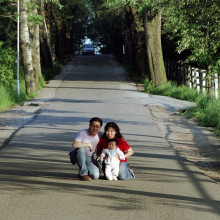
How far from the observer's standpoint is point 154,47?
34.8 meters

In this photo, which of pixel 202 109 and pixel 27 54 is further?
pixel 27 54

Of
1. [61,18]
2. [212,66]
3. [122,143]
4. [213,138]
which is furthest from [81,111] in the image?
[61,18]

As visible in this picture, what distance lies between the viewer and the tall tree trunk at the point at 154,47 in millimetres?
34531

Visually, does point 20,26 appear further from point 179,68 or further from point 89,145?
point 89,145

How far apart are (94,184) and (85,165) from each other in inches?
14.5

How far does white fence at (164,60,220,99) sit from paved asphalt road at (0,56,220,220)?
31.9 feet

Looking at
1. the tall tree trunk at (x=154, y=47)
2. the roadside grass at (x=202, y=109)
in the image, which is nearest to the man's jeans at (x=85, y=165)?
the roadside grass at (x=202, y=109)

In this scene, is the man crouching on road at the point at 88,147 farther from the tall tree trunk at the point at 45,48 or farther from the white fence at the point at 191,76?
the tall tree trunk at the point at 45,48

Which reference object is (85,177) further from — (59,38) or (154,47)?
(59,38)

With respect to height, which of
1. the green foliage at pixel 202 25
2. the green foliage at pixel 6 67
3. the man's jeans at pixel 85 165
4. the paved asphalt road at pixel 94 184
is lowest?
the paved asphalt road at pixel 94 184

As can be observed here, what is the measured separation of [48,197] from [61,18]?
159ft

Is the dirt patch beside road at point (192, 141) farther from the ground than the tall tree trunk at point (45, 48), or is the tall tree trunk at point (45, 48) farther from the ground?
the tall tree trunk at point (45, 48)

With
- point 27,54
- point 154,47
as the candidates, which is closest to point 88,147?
point 27,54

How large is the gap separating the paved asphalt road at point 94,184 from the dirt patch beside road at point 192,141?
0.36 meters
